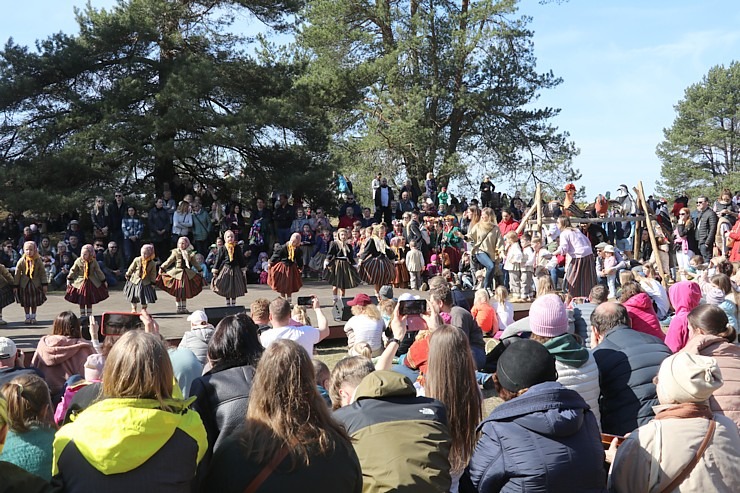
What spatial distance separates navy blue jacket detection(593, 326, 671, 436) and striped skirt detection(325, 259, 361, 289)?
359 inches

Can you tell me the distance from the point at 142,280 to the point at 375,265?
14.9 feet

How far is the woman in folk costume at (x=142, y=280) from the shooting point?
12.4m

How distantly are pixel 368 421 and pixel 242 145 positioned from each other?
679 inches

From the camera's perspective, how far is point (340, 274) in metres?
13.7

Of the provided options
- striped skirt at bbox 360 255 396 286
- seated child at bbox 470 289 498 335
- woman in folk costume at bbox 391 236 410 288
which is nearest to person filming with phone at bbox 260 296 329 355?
seated child at bbox 470 289 498 335

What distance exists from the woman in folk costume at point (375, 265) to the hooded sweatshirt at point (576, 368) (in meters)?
10.2

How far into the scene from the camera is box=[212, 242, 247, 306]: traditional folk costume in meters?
13.0

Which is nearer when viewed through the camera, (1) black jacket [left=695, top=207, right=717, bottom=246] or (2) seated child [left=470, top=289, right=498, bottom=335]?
(2) seated child [left=470, top=289, right=498, bottom=335]

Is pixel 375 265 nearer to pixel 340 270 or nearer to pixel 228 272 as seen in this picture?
pixel 340 270

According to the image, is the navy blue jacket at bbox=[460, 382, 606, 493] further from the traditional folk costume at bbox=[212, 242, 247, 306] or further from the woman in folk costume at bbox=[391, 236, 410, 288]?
the woman in folk costume at bbox=[391, 236, 410, 288]

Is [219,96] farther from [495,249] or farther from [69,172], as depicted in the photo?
[495,249]

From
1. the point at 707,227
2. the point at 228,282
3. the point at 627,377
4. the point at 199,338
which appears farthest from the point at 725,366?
the point at 707,227

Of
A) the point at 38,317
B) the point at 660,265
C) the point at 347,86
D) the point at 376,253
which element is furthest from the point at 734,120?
the point at 38,317

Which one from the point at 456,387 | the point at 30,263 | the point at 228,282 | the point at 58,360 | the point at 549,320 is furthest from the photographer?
the point at 228,282
